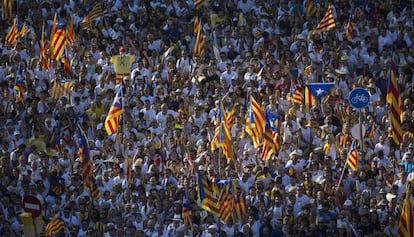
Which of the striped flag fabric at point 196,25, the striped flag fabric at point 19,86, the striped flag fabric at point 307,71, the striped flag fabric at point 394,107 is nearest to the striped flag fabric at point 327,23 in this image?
the striped flag fabric at point 307,71

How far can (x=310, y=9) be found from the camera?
37.9 metres

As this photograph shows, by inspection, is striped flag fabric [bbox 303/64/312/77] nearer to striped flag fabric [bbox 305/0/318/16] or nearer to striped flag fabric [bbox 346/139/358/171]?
striped flag fabric [bbox 305/0/318/16]

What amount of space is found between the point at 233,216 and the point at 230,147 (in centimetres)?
193

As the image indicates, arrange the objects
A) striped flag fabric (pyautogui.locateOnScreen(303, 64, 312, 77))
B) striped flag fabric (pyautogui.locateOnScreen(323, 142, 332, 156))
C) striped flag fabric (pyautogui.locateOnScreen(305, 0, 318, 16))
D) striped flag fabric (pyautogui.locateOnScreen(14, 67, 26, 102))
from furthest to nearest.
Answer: striped flag fabric (pyautogui.locateOnScreen(305, 0, 318, 16)) → striped flag fabric (pyautogui.locateOnScreen(14, 67, 26, 102)) → striped flag fabric (pyautogui.locateOnScreen(303, 64, 312, 77)) → striped flag fabric (pyautogui.locateOnScreen(323, 142, 332, 156))

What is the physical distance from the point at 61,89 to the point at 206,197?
6289mm

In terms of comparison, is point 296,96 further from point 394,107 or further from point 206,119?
point 394,107

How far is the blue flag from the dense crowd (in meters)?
0.21

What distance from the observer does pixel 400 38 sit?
1427 inches

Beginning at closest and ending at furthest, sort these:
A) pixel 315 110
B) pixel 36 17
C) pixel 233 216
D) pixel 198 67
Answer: pixel 233 216 → pixel 315 110 → pixel 198 67 → pixel 36 17

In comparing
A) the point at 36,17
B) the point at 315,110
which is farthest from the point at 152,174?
the point at 36,17

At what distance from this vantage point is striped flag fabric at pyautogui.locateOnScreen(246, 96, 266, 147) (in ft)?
106

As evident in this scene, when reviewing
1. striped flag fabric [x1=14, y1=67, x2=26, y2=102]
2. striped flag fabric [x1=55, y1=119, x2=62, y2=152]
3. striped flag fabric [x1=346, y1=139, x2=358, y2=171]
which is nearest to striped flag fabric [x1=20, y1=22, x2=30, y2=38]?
striped flag fabric [x1=14, y1=67, x2=26, y2=102]

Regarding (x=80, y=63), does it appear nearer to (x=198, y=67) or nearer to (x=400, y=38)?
(x=198, y=67)

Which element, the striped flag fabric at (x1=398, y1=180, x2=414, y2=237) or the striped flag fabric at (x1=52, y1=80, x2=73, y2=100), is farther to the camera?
the striped flag fabric at (x1=52, y1=80, x2=73, y2=100)
